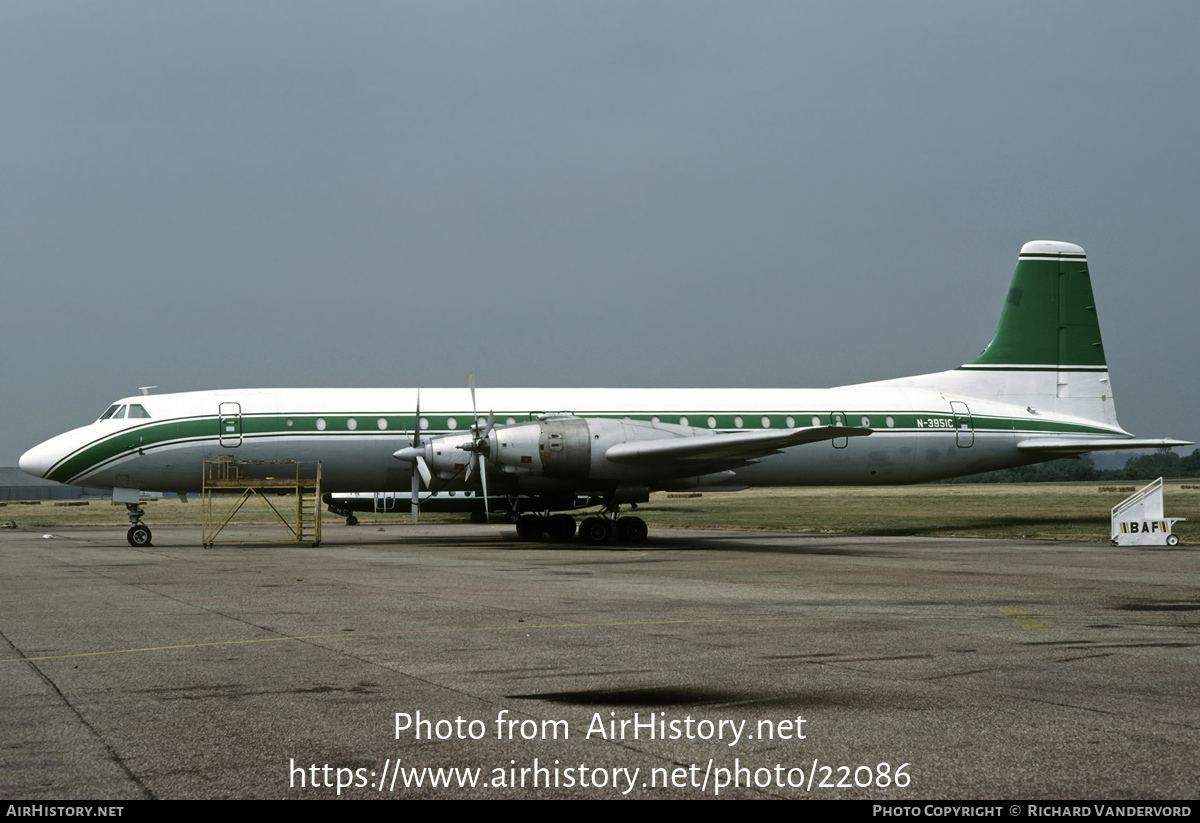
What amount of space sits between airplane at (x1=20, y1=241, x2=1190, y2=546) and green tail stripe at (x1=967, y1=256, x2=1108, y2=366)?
0.38 ft

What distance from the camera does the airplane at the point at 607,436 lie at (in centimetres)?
2623

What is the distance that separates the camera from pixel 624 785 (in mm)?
5055

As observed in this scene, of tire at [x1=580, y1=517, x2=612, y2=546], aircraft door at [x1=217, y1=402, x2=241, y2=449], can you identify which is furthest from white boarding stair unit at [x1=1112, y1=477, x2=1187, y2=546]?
aircraft door at [x1=217, y1=402, x2=241, y2=449]

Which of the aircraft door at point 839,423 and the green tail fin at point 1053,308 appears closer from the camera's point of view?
the aircraft door at point 839,423

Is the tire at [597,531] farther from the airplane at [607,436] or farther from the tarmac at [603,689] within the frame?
the tarmac at [603,689]

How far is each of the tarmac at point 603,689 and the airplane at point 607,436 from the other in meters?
10.3

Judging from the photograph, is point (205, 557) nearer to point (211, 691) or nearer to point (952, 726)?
point (211, 691)

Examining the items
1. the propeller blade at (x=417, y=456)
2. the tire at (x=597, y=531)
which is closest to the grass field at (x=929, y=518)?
the tire at (x=597, y=531)

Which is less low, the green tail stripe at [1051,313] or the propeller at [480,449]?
the green tail stripe at [1051,313]

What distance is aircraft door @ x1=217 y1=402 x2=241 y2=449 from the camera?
2762 centimetres

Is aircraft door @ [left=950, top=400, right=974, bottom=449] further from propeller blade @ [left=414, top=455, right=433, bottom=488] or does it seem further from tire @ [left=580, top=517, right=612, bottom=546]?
propeller blade @ [left=414, top=455, right=433, bottom=488]

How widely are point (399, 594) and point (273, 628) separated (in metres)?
3.65
